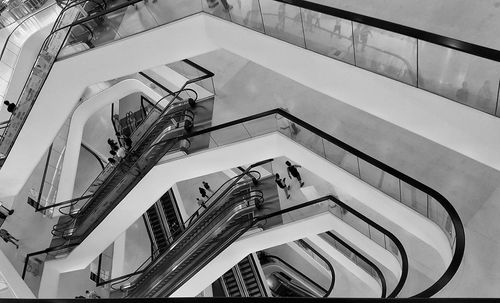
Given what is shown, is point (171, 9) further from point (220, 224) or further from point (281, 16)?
point (220, 224)

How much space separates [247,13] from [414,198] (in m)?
4.12

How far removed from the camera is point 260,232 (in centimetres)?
1320

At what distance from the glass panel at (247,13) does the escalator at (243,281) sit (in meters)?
11.4

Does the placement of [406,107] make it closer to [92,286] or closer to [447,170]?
[447,170]

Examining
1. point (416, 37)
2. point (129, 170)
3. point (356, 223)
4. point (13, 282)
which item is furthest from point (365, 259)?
point (13, 282)

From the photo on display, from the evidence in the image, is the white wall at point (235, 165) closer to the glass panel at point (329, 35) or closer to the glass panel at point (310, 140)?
the glass panel at point (310, 140)

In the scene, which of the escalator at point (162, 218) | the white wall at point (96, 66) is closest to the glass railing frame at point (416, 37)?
the white wall at point (96, 66)

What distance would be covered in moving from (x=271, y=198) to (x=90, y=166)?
9.39 metres

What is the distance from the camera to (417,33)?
6.49m

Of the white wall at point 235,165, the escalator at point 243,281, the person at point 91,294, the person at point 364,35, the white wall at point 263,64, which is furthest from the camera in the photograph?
the escalator at point 243,281

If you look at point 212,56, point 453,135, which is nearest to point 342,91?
point 453,135

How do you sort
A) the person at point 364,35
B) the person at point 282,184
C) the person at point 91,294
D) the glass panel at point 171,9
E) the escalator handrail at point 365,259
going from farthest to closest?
the person at point 91,294 → the person at point 282,184 → the escalator handrail at point 365,259 → the glass panel at point 171,9 → the person at point 364,35

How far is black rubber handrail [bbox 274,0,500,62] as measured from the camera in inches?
228

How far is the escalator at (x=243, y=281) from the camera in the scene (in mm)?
18344
